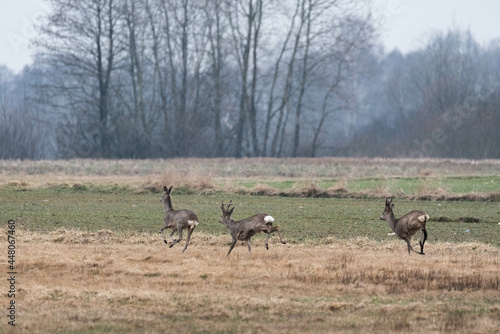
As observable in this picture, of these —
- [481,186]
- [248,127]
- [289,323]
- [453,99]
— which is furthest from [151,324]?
[453,99]

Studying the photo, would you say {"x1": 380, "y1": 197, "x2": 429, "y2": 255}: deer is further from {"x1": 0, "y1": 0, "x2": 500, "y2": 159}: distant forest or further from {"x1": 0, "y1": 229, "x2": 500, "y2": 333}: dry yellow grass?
{"x1": 0, "y1": 0, "x2": 500, "y2": 159}: distant forest

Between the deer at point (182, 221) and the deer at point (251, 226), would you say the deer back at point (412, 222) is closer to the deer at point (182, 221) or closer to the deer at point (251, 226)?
the deer at point (251, 226)

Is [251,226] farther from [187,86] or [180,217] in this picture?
[187,86]

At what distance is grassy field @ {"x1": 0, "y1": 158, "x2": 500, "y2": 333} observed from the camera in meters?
11.2

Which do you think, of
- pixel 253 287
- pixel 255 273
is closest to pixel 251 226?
pixel 255 273

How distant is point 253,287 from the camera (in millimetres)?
13664

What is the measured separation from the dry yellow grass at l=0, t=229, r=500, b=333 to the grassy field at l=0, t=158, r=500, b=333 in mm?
25

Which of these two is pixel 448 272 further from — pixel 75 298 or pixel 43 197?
pixel 43 197

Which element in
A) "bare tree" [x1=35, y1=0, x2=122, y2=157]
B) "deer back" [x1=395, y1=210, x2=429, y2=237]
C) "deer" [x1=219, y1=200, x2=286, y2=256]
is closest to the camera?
"deer" [x1=219, y1=200, x2=286, y2=256]

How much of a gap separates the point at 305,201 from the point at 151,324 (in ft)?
70.8

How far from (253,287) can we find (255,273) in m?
0.95

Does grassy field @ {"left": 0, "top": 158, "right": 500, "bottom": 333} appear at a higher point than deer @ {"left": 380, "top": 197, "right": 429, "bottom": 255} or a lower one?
lower

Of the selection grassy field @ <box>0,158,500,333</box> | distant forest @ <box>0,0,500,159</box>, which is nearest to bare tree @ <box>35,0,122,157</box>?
distant forest @ <box>0,0,500,159</box>

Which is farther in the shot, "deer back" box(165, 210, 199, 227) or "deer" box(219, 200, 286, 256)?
"deer back" box(165, 210, 199, 227)
